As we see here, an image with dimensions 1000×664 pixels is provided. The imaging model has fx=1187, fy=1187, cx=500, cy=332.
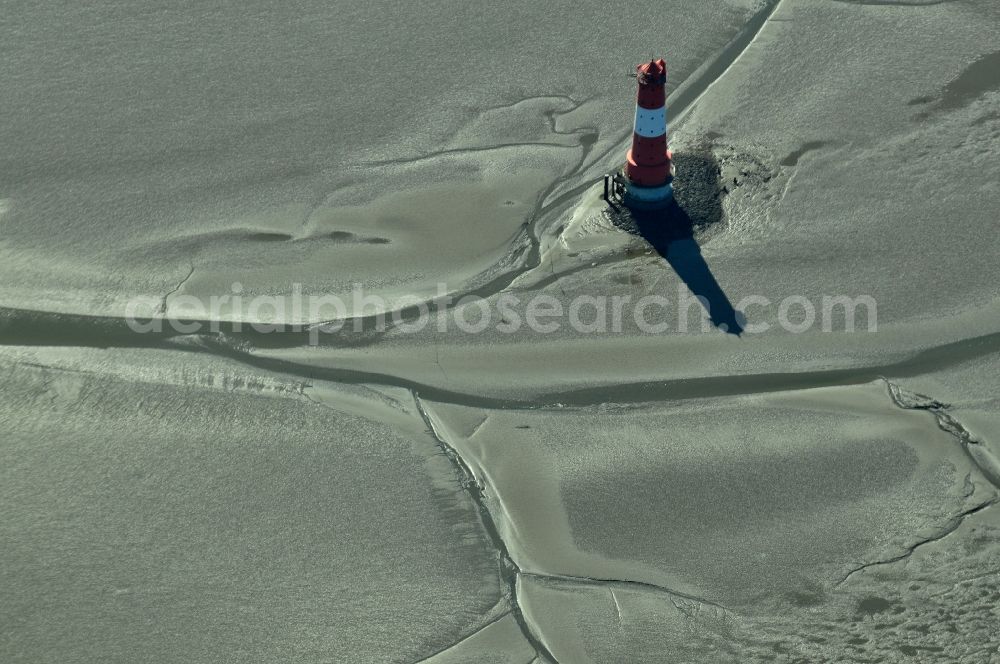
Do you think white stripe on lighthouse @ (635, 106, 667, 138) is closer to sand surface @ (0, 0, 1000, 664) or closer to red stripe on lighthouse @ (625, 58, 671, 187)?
red stripe on lighthouse @ (625, 58, 671, 187)

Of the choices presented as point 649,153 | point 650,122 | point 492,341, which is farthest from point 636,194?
point 492,341

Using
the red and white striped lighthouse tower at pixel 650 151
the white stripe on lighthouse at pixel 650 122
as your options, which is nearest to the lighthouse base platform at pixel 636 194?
the red and white striped lighthouse tower at pixel 650 151

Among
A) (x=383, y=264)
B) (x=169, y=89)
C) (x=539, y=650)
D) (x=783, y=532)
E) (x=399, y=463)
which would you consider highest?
(x=169, y=89)

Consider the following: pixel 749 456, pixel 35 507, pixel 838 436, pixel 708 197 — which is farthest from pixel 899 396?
pixel 35 507

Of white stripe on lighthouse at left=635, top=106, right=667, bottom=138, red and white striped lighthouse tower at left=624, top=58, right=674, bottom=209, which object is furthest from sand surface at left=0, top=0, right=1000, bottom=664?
white stripe on lighthouse at left=635, top=106, right=667, bottom=138

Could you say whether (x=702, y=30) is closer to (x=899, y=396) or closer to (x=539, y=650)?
(x=899, y=396)

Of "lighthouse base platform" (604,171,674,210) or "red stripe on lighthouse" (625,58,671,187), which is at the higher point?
"red stripe on lighthouse" (625,58,671,187)
